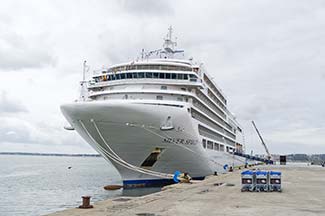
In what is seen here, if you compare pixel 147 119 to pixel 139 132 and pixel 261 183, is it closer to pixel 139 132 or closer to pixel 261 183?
pixel 139 132

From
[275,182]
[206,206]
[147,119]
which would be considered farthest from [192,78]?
[206,206]

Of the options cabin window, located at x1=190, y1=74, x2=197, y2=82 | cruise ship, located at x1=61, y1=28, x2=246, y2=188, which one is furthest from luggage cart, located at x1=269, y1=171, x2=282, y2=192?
cabin window, located at x1=190, y1=74, x2=197, y2=82

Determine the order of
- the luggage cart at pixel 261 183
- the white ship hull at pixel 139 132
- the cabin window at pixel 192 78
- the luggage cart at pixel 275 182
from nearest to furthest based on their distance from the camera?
the luggage cart at pixel 261 183 < the luggage cart at pixel 275 182 < the white ship hull at pixel 139 132 < the cabin window at pixel 192 78

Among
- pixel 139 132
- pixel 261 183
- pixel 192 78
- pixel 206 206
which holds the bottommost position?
pixel 206 206

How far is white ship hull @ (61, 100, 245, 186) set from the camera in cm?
2609

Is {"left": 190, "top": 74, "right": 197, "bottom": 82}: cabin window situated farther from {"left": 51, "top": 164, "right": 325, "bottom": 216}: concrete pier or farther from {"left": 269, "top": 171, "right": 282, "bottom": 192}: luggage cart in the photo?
{"left": 51, "top": 164, "right": 325, "bottom": 216}: concrete pier

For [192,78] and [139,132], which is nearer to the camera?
[139,132]

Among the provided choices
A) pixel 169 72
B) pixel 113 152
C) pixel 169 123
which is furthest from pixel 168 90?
pixel 113 152

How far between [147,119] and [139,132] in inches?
47.3

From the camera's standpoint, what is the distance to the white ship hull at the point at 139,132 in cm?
2609

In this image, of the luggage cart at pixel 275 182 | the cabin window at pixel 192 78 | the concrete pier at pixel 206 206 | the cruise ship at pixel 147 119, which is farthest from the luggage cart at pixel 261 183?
the cabin window at pixel 192 78

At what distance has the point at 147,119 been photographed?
26797mm

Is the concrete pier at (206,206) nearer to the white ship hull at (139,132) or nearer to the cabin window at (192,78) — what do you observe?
the white ship hull at (139,132)

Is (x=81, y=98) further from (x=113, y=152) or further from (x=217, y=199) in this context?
(x=217, y=199)
